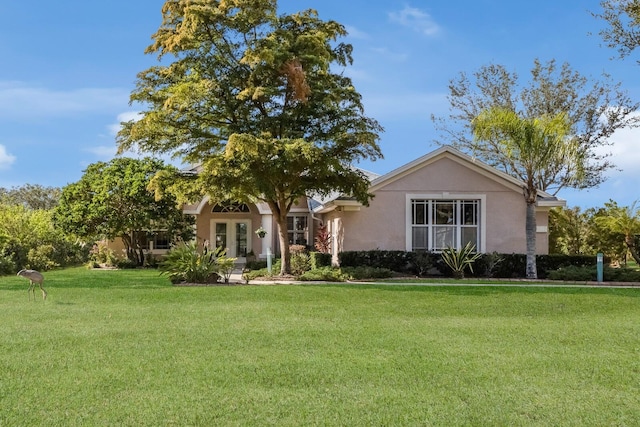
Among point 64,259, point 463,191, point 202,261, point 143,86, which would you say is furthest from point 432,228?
point 64,259

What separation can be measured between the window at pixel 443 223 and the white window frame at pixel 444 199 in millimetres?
81

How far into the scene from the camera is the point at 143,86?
2080 centimetres

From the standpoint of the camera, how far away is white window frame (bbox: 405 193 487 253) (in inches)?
850

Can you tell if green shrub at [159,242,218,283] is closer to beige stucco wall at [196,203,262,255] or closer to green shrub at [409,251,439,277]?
green shrub at [409,251,439,277]

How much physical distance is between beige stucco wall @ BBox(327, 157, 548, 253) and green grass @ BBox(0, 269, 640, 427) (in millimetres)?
8609

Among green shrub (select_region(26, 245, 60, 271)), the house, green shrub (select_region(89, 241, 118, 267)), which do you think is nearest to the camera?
the house

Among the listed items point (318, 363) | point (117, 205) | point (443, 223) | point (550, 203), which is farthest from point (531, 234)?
point (117, 205)

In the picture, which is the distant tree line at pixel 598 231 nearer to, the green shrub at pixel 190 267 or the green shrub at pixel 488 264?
the green shrub at pixel 488 264

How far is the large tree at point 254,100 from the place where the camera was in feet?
60.4

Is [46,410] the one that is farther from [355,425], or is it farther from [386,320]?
[386,320]

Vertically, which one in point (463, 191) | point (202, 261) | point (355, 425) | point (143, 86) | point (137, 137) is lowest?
point (355, 425)

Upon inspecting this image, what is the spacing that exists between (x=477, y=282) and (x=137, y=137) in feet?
39.3

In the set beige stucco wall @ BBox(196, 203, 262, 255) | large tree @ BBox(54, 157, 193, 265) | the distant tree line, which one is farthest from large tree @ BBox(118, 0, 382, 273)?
the distant tree line

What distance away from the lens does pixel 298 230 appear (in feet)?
98.9
